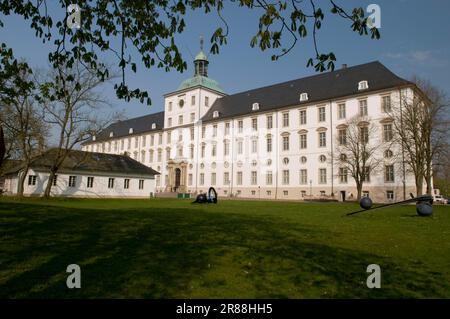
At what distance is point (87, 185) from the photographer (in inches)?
1703

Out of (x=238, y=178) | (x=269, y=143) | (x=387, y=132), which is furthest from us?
(x=238, y=178)

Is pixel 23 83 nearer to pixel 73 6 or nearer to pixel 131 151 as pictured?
pixel 73 6

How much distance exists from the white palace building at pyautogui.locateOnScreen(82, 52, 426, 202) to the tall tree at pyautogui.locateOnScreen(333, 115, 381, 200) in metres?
0.70

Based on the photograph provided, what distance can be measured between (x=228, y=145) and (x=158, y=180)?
19.6 meters

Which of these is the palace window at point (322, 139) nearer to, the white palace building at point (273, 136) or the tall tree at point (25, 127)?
the white palace building at point (273, 136)

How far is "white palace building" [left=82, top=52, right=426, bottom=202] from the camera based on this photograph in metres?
43.3

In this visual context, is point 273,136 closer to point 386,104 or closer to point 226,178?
point 226,178

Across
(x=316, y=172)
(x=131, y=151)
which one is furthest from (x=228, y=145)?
(x=131, y=151)

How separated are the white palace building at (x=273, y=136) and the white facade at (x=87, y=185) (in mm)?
8566

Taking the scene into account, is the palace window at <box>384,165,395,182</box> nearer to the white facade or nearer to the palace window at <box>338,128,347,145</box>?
the palace window at <box>338,128,347,145</box>

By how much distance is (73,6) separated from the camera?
19.8ft

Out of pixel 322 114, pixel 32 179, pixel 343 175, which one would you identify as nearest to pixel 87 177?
pixel 32 179

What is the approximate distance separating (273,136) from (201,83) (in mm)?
22049

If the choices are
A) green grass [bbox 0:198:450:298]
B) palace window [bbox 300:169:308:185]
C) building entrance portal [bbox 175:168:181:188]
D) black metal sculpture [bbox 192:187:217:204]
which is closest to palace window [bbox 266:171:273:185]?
palace window [bbox 300:169:308:185]
